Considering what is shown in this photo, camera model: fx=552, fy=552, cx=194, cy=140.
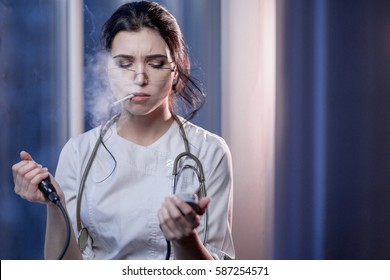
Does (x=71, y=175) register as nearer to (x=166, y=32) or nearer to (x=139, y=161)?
(x=139, y=161)

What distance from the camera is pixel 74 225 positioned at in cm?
100

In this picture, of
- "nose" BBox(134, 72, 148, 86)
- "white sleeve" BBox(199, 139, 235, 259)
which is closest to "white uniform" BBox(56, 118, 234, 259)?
"white sleeve" BBox(199, 139, 235, 259)

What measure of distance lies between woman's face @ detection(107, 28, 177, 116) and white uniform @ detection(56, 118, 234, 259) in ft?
0.21

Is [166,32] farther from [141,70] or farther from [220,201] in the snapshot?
[220,201]

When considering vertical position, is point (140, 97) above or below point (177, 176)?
above

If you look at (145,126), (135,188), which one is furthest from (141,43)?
(135,188)

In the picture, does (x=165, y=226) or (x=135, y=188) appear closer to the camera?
(x=165, y=226)

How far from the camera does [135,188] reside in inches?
39.7

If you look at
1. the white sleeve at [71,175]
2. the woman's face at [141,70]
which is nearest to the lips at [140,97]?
the woman's face at [141,70]

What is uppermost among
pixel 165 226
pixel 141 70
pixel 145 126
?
pixel 141 70

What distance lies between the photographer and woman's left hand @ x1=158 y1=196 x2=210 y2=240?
2.81 feet

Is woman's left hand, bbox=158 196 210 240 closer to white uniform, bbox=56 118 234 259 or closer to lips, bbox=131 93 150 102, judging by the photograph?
white uniform, bbox=56 118 234 259

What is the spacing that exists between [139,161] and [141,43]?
0.70 ft
